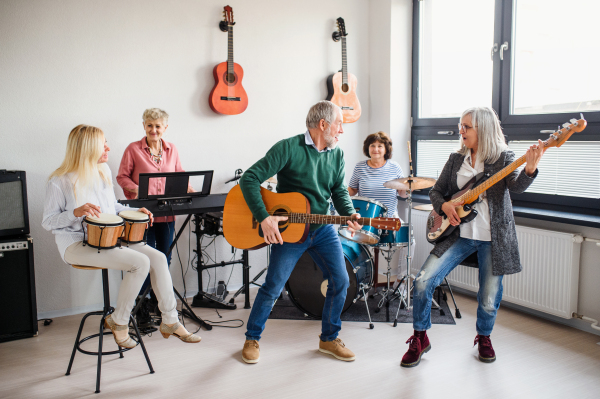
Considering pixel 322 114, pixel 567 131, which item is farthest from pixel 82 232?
pixel 567 131

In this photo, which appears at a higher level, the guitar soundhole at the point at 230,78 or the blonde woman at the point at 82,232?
the guitar soundhole at the point at 230,78

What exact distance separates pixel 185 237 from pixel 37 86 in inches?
61.4

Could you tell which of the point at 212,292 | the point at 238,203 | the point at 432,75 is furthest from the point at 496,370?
the point at 432,75

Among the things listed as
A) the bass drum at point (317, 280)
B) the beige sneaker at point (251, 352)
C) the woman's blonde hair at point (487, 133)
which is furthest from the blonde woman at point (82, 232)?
the woman's blonde hair at point (487, 133)

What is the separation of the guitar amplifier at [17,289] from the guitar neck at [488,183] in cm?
271

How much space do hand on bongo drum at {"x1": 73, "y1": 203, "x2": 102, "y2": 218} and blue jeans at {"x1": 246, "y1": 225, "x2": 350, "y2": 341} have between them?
3.10 ft

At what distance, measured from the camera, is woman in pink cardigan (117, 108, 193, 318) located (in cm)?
343

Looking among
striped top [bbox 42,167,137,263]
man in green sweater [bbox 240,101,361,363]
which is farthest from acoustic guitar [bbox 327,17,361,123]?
striped top [bbox 42,167,137,263]

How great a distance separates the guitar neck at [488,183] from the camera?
2459 mm

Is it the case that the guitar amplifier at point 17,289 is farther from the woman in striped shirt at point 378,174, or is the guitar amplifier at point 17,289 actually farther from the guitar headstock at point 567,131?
the guitar headstock at point 567,131

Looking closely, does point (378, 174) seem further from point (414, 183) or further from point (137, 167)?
point (137, 167)

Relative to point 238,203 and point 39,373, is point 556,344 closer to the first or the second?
point 238,203

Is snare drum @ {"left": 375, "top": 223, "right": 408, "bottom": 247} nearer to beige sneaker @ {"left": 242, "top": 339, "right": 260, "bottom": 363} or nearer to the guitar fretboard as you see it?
the guitar fretboard

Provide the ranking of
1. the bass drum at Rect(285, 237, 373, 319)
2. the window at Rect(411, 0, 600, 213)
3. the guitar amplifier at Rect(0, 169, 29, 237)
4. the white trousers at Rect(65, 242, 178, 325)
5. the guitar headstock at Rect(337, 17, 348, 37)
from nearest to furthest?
the white trousers at Rect(65, 242, 178, 325) → the guitar amplifier at Rect(0, 169, 29, 237) → the window at Rect(411, 0, 600, 213) → the bass drum at Rect(285, 237, 373, 319) → the guitar headstock at Rect(337, 17, 348, 37)
